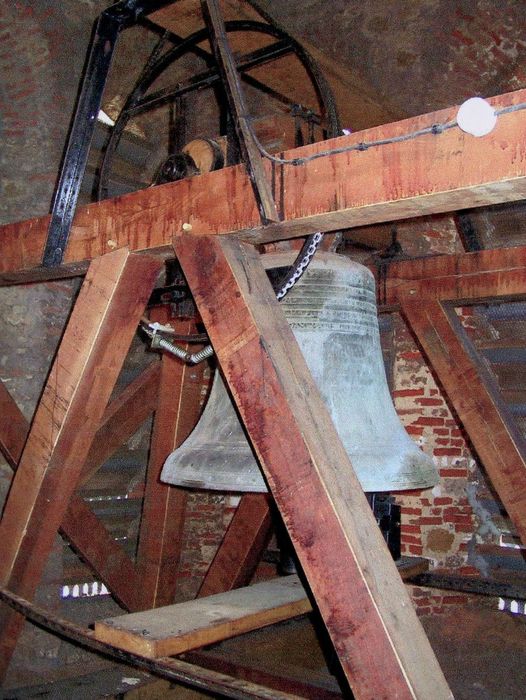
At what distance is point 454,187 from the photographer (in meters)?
1.53

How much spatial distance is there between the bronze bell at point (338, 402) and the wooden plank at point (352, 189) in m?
0.27

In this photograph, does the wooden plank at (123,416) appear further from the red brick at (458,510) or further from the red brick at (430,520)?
the red brick at (458,510)

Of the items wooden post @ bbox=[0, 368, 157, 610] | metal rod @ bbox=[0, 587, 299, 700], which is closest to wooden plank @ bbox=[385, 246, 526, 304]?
wooden post @ bbox=[0, 368, 157, 610]

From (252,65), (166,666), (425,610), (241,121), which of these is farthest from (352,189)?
(425,610)

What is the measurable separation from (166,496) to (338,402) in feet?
6.78

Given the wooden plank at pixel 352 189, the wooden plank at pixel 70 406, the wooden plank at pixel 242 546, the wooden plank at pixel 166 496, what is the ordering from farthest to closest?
the wooden plank at pixel 166 496
the wooden plank at pixel 242 546
the wooden plank at pixel 70 406
the wooden plank at pixel 352 189

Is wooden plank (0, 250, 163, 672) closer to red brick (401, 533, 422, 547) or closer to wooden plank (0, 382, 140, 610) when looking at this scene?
wooden plank (0, 382, 140, 610)

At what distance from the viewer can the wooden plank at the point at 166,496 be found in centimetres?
388

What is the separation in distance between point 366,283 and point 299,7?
125 inches

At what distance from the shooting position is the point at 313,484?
1.61 meters

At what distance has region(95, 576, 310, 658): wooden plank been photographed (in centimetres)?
217

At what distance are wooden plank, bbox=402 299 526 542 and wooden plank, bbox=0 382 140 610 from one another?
193 centimetres

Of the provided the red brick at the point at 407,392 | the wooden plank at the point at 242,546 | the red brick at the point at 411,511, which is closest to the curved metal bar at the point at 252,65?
the wooden plank at the point at 242,546

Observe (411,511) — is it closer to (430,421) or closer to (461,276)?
(430,421)
